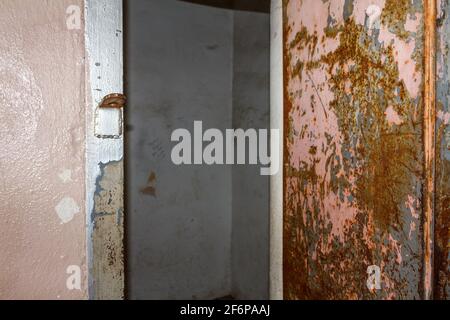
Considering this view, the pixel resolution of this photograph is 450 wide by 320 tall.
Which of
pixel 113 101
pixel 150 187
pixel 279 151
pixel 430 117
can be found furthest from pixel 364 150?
pixel 150 187

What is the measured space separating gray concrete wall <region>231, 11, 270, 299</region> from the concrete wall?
88 millimetres

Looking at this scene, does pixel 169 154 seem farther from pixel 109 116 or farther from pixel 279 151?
pixel 109 116

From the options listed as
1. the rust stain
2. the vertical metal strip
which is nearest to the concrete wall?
the rust stain

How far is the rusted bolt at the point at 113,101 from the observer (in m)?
0.94

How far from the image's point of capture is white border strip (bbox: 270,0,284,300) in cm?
132

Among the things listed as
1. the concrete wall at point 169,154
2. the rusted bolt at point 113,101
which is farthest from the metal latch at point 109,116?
the concrete wall at point 169,154

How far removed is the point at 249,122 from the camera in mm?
2686

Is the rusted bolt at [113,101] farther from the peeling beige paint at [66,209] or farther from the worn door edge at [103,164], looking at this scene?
the peeling beige paint at [66,209]

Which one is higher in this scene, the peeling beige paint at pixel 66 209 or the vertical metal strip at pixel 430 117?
the vertical metal strip at pixel 430 117

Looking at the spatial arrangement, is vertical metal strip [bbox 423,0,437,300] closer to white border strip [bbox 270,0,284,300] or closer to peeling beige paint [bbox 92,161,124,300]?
white border strip [bbox 270,0,284,300]

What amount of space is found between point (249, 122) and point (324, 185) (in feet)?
5.39

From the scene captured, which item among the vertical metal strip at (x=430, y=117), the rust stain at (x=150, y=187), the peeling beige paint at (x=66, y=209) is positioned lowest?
the rust stain at (x=150, y=187)
